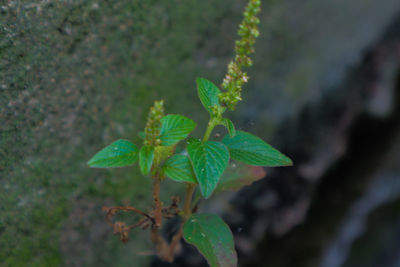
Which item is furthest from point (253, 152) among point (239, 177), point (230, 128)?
point (239, 177)

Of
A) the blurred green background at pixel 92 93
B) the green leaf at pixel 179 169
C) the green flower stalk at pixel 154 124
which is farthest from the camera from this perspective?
the blurred green background at pixel 92 93

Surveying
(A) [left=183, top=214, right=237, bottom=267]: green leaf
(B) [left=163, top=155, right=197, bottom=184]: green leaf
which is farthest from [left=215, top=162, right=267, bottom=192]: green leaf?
(B) [left=163, top=155, right=197, bottom=184]: green leaf

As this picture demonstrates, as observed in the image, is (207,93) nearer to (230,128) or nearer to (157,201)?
(230,128)

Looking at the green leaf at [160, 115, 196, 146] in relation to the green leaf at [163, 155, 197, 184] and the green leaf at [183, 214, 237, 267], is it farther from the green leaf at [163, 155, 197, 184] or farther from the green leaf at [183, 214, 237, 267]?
the green leaf at [183, 214, 237, 267]

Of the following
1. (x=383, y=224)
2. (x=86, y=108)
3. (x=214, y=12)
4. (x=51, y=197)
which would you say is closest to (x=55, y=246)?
(x=51, y=197)

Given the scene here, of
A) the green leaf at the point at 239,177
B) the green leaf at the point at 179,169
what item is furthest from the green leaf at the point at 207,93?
the green leaf at the point at 239,177

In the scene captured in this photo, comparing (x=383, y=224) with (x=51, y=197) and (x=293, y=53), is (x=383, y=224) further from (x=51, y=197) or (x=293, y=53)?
(x=51, y=197)

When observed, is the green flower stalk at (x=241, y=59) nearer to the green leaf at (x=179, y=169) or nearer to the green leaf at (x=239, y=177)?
the green leaf at (x=179, y=169)
